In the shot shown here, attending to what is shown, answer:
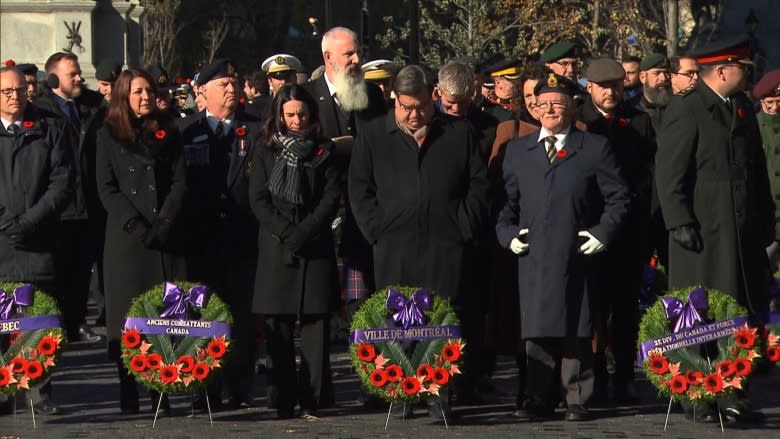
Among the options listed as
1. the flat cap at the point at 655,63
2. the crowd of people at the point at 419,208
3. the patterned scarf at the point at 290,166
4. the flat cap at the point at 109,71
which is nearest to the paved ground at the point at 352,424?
the crowd of people at the point at 419,208

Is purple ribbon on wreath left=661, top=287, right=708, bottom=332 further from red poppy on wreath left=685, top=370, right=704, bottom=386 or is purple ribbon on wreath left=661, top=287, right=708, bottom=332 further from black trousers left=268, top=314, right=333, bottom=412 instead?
black trousers left=268, top=314, right=333, bottom=412

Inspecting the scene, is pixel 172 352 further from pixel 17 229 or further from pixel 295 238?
pixel 17 229

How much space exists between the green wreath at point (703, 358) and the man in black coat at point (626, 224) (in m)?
1.20

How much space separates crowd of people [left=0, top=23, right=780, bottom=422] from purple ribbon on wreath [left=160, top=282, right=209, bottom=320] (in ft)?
1.36

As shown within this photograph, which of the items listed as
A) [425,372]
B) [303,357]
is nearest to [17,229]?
[303,357]

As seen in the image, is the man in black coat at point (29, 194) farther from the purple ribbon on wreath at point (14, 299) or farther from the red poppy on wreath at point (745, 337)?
the red poppy on wreath at point (745, 337)

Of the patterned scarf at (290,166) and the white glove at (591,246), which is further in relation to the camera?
the patterned scarf at (290,166)

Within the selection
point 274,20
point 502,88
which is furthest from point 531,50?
point 502,88

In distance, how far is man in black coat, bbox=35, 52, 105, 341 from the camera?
14898 millimetres

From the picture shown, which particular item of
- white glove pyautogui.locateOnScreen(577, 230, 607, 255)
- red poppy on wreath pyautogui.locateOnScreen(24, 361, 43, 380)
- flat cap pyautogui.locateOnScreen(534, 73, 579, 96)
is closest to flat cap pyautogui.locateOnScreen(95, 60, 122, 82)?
red poppy on wreath pyautogui.locateOnScreen(24, 361, 43, 380)

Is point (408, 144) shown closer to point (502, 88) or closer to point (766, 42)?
point (502, 88)

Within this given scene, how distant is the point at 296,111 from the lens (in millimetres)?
11688

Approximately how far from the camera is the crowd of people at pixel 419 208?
37.5ft

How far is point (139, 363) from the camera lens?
1128 cm
